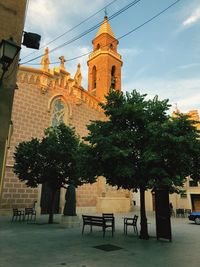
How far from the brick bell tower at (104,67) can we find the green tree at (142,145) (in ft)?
62.6

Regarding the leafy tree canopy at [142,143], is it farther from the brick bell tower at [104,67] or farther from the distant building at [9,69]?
the brick bell tower at [104,67]

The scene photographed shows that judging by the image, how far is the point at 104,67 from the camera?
32.5 meters

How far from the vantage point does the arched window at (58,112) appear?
2545 centimetres

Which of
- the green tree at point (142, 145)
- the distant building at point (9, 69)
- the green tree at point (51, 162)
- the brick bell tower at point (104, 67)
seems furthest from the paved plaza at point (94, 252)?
the brick bell tower at point (104, 67)

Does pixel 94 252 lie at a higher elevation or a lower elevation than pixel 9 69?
lower

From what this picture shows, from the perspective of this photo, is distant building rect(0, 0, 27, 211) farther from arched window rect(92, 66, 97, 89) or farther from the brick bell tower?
→ arched window rect(92, 66, 97, 89)

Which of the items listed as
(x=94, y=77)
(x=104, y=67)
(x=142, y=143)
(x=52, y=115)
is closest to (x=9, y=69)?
(x=142, y=143)

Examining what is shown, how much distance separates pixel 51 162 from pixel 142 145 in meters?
7.22

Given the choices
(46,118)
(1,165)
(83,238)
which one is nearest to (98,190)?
(46,118)

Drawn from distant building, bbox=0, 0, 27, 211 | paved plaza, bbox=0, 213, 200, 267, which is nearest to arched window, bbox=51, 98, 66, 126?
paved plaza, bbox=0, 213, 200, 267

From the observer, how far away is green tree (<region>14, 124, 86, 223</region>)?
16172mm

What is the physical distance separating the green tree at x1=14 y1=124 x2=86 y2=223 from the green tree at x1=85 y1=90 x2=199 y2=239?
15.4 feet

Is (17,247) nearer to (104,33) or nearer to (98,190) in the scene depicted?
(98,190)

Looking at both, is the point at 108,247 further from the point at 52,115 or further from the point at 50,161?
the point at 52,115
